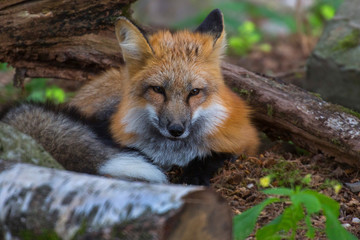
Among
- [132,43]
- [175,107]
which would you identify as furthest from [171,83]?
[132,43]

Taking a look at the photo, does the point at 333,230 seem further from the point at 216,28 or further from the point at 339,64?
the point at 339,64

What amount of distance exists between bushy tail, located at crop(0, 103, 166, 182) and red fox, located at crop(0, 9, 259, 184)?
2 centimetres

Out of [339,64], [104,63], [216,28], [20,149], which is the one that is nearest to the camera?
[20,149]

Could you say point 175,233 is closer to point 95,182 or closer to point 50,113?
point 95,182

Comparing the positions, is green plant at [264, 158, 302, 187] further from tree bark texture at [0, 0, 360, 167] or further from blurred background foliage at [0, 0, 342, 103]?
blurred background foliage at [0, 0, 342, 103]

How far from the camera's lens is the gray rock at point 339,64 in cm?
571

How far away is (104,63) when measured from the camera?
4871 millimetres

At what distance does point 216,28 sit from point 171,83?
0.79 m

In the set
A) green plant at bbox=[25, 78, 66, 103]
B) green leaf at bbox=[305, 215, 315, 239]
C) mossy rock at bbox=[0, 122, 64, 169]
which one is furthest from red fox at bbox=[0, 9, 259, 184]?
green plant at bbox=[25, 78, 66, 103]

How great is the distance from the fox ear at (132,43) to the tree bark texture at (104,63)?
2.54 ft

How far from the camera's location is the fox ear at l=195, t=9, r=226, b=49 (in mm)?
3856

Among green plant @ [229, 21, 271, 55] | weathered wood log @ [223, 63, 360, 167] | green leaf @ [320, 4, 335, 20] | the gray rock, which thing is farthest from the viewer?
green leaf @ [320, 4, 335, 20]

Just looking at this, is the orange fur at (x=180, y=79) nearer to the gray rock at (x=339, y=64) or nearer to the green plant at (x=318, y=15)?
the gray rock at (x=339, y=64)

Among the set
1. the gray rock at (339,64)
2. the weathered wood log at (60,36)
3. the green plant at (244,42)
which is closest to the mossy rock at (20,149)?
the weathered wood log at (60,36)
